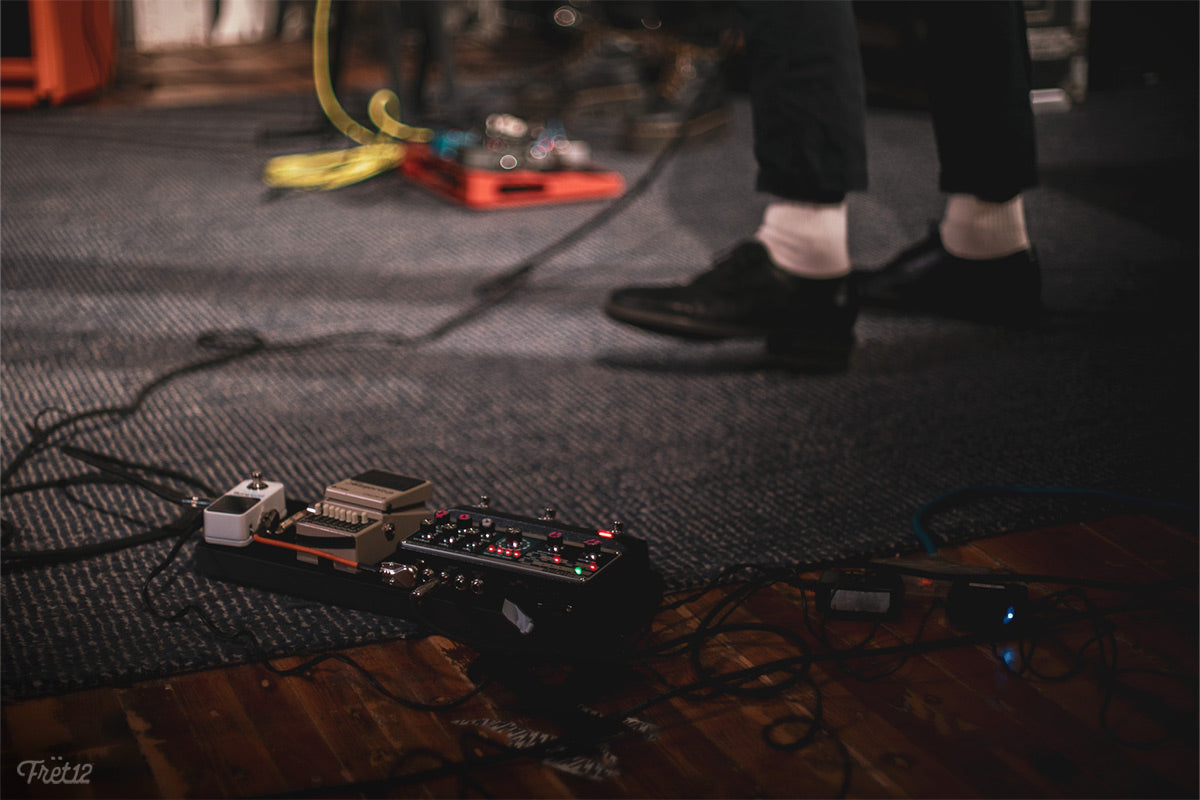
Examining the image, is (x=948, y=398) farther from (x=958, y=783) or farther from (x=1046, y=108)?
(x=1046, y=108)

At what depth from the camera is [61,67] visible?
2895 millimetres

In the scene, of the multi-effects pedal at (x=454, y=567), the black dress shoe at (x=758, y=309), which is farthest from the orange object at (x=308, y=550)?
the black dress shoe at (x=758, y=309)

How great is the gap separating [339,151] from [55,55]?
912mm

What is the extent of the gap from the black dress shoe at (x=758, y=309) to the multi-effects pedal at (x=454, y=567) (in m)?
0.51

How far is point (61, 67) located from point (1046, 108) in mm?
2508

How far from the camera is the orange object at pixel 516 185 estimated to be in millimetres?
2176

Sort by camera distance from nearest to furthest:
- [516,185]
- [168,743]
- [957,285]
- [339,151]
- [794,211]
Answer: [168,743] < [794,211] < [957,285] < [516,185] < [339,151]

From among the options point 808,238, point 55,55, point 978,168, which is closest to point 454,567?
point 808,238

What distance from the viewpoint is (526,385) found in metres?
1.40

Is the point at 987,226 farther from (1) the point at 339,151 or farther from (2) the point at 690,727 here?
(1) the point at 339,151

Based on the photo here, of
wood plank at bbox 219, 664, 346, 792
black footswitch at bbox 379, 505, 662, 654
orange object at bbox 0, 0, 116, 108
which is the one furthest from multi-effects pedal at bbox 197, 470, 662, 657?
orange object at bbox 0, 0, 116, 108

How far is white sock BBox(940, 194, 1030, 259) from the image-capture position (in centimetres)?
144

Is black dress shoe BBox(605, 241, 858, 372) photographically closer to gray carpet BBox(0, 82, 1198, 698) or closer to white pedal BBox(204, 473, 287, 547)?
gray carpet BBox(0, 82, 1198, 698)

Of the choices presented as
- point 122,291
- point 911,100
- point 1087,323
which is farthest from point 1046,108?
point 122,291
